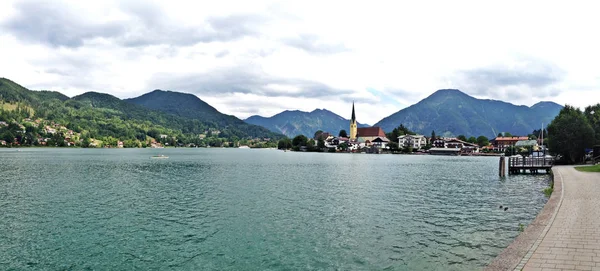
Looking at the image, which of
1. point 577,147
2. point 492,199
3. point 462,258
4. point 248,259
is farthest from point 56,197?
point 577,147

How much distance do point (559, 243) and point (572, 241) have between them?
0.74m

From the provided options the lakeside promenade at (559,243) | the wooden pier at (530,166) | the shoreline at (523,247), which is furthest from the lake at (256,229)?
the wooden pier at (530,166)

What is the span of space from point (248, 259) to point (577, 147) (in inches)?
3290

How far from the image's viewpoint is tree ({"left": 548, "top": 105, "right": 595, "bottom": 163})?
73750 mm

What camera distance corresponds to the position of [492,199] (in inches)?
1379

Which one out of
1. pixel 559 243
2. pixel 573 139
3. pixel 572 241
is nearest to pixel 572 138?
pixel 573 139

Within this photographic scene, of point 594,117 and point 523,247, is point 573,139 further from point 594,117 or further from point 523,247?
point 523,247

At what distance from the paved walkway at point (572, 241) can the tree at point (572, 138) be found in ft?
206

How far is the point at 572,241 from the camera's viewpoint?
1423 centimetres

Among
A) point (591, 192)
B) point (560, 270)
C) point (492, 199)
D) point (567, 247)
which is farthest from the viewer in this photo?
point (492, 199)

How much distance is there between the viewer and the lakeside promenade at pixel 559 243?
11734mm

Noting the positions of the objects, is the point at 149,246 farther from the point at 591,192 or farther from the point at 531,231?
the point at 591,192

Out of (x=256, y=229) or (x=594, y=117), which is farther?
(x=594, y=117)

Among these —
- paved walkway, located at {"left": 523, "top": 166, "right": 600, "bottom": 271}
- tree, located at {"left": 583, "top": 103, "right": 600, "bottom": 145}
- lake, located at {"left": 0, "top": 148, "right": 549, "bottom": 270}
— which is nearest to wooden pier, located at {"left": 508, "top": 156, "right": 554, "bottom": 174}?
tree, located at {"left": 583, "top": 103, "right": 600, "bottom": 145}
